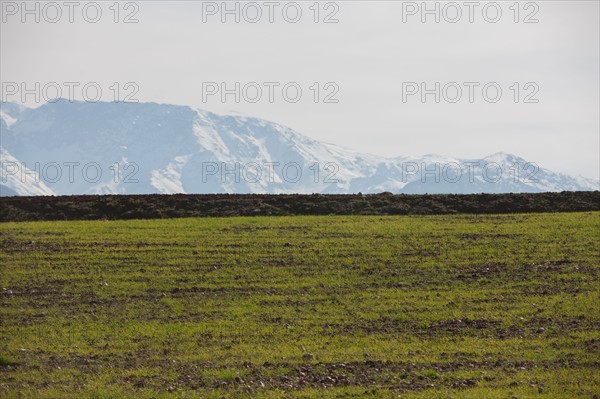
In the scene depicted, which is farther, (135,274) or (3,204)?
(3,204)

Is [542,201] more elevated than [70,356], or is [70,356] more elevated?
[542,201]

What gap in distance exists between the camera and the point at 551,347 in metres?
24.7

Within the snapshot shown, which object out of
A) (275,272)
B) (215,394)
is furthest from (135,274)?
(215,394)

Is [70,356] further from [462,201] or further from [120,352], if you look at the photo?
[462,201]

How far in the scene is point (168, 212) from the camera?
173ft

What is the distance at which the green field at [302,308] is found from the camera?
2177cm

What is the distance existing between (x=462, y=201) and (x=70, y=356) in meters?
35.6

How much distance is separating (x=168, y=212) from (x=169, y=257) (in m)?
14.0

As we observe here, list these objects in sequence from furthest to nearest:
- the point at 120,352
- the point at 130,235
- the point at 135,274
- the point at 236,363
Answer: the point at 130,235, the point at 135,274, the point at 120,352, the point at 236,363

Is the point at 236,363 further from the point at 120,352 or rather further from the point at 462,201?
the point at 462,201

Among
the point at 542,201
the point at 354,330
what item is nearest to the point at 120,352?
the point at 354,330

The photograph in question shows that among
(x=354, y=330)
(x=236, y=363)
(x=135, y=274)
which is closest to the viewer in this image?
(x=236, y=363)

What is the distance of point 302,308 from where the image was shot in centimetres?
3028

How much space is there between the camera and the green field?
71.4 ft
